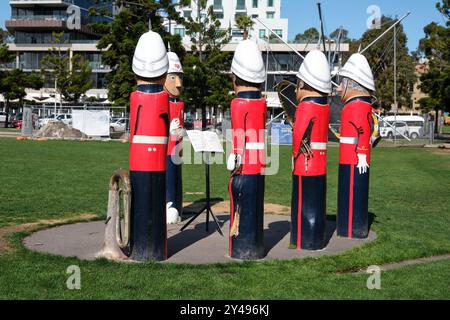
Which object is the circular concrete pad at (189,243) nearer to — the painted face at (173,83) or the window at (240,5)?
the painted face at (173,83)

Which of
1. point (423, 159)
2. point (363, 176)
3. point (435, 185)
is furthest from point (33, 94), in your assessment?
point (363, 176)

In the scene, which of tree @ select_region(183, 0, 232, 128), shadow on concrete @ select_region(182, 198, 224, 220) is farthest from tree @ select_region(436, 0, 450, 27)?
shadow on concrete @ select_region(182, 198, 224, 220)

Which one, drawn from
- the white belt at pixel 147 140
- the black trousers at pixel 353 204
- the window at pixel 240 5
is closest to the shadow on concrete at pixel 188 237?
the white belt at pixel 147 140

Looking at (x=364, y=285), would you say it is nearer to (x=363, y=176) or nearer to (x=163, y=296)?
(x=163, y=296)

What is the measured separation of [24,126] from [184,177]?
23090mm

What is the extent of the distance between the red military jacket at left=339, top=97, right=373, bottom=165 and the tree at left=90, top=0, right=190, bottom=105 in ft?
98.9

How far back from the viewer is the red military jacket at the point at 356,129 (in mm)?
9500

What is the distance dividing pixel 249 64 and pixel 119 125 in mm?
34985

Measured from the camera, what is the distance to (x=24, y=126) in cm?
3803

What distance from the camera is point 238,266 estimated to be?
7242mm

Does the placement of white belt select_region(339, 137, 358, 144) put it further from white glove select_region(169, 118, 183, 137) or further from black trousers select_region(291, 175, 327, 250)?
white glove select_region(169, 118, 183, 137)

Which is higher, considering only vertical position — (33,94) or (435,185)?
(33,94)

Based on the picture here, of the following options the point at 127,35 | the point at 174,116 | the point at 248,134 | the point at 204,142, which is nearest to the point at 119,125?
the point at 127,35

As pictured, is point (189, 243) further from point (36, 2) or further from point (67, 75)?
point (36, 2)
